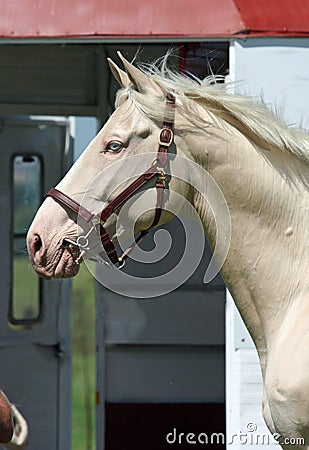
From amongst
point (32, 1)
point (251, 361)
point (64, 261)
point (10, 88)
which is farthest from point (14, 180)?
point (64, 261)

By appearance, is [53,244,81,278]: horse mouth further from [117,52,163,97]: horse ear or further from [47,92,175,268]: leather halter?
[117,52,163,97]: horse ear

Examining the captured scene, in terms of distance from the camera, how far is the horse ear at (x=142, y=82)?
10.8ft

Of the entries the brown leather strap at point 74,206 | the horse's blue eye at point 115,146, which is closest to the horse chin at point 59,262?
the brown leather strap at point 74,206

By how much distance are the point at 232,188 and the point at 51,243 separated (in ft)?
2.06

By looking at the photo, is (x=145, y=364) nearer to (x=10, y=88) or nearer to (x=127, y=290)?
(x=127, y=290)

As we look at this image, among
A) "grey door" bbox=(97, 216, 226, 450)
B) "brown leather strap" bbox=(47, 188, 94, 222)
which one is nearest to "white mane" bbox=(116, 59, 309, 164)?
"brown leather strap" bbox=(47, 188, 94, 222)

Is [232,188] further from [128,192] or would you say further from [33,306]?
[33,306]

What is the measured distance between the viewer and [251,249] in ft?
10.7

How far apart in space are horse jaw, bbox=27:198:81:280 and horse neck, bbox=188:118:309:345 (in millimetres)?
500

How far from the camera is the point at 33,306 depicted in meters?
6.93

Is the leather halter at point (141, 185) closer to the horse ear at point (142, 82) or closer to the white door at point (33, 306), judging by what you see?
the horse ear at point (142, 82)

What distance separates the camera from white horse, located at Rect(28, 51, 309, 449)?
3.23 meters

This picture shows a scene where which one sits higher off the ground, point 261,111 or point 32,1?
point 32,1

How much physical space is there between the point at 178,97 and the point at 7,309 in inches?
142
